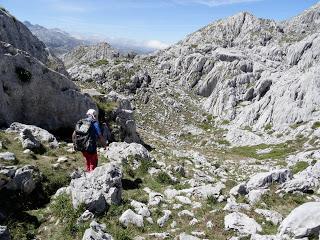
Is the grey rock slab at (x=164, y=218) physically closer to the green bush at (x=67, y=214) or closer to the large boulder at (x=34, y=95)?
the green bush at (x=67, y=214)

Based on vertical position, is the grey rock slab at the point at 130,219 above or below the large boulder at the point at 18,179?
below

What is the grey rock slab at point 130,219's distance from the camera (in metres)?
14.2

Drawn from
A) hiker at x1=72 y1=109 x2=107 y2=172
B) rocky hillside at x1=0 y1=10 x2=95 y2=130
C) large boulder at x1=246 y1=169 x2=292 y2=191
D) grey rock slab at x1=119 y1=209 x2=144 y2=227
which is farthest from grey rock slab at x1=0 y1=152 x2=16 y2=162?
large boulder at x1=246 y1=169 x2=292 y2=191

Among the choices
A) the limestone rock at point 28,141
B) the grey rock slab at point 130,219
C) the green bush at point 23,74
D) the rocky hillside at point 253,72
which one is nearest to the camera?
the grey rock slab at point 130,219

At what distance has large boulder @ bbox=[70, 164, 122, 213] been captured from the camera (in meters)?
14.7

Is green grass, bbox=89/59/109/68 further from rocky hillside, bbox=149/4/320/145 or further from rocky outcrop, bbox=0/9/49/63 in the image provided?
rocky outcrop, bbox=0/9/49/63

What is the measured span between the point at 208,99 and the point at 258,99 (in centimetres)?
1525

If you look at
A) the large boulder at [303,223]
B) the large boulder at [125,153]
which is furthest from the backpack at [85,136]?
the large boulder at [303,223]

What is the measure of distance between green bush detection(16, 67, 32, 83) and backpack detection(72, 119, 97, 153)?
12655 mm

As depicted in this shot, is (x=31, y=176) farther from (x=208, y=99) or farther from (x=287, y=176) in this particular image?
(x=208, y=99)

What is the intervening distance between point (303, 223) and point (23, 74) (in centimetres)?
2233

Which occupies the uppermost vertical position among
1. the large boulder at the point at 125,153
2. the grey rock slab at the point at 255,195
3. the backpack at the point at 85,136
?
the backpack at the point at 85,136

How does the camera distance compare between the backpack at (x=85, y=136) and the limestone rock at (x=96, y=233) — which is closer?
the limestone rock at (x=96, y=233)

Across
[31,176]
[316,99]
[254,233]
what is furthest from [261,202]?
[316,99]
